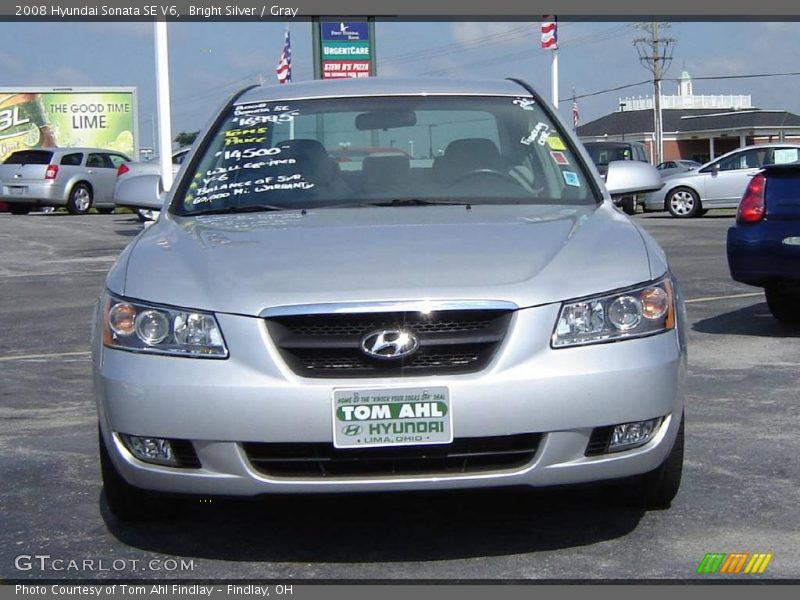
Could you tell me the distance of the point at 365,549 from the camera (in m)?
4.23

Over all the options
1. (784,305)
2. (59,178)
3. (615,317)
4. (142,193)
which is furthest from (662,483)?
(59,178)

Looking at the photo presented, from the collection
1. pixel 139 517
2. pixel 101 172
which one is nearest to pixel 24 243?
pixel 101 172

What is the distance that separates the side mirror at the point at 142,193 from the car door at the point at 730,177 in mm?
20621

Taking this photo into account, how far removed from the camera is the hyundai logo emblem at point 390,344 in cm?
384

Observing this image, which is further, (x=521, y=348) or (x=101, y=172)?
(x=101, y=172)

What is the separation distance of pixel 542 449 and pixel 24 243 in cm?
1656

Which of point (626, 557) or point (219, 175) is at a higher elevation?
point (219, 175)

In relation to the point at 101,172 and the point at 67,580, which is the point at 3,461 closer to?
the point at 67,580

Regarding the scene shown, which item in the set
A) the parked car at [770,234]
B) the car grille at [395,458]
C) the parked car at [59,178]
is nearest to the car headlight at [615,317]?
the car grille at [395,458]

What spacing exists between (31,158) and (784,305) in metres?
21.3

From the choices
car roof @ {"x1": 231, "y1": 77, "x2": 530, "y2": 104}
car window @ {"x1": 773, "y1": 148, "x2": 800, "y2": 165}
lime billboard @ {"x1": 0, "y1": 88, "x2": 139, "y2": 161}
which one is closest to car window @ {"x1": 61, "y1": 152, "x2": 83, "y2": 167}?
lime billboard @ {"x1": 0, "y1": 88, "x2": 139, "y2": 161}

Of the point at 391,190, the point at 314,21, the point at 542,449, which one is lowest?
the point at 542,449

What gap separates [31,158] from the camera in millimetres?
27828

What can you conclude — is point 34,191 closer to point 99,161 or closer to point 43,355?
point 99,161
